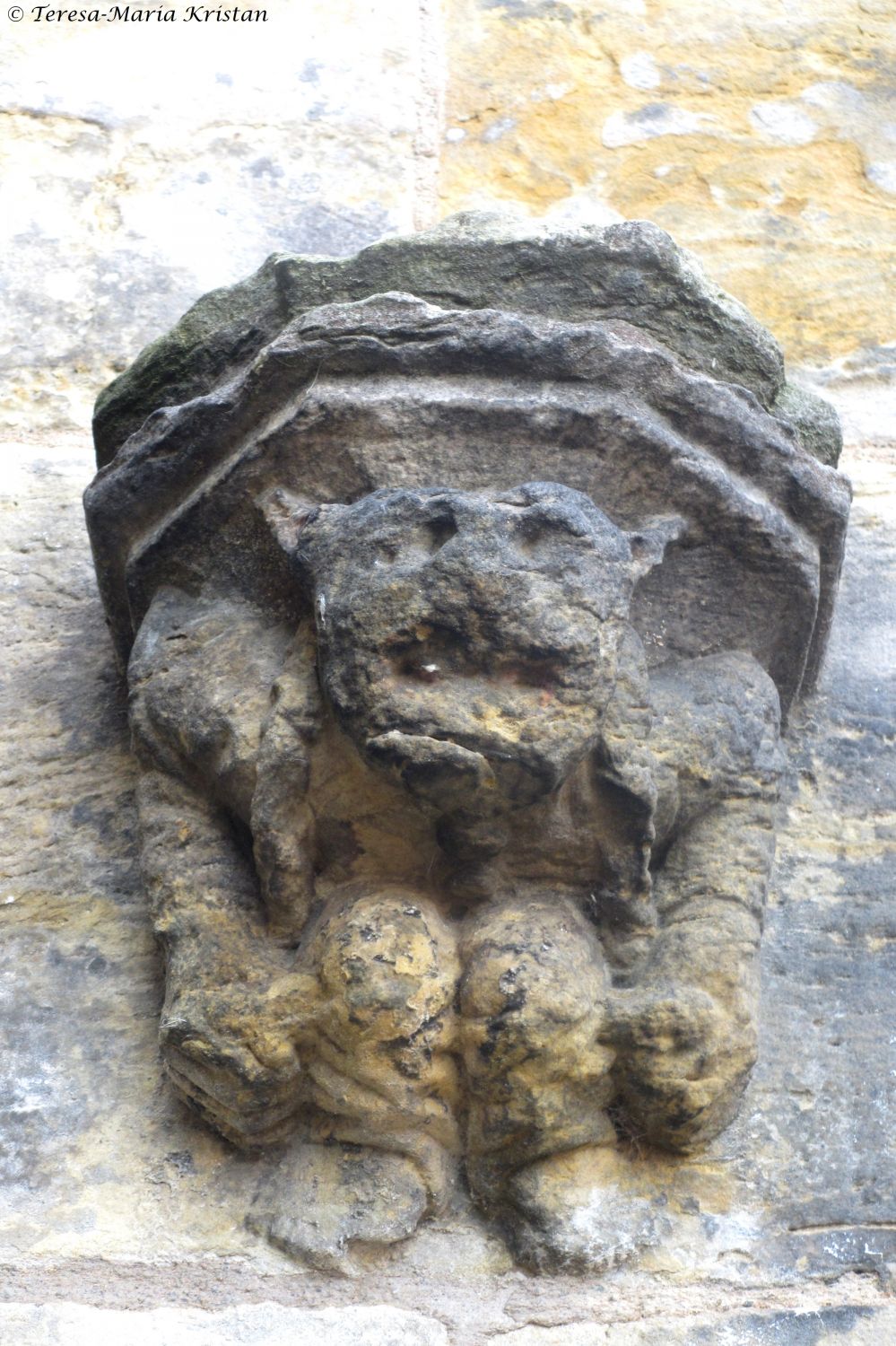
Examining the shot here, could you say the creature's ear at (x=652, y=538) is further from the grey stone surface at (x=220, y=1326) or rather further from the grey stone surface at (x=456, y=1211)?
the grey stone surface at (x=220, y=1326)

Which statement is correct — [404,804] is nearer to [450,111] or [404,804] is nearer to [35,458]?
[35,458]

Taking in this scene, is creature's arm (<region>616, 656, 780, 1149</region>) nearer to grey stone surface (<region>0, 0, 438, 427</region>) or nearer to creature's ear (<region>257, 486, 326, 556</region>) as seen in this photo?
creature's ear (<region>257, 486, 326, 556</region>)

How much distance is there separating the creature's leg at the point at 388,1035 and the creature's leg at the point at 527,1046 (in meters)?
0.03

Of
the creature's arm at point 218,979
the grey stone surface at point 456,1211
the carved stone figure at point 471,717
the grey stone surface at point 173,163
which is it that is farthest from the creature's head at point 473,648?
the grey stone surface at point 173,163

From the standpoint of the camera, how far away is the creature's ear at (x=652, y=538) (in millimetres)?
1812

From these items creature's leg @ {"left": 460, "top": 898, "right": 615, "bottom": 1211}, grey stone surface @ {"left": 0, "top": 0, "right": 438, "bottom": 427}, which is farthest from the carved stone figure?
grey stone surface @ {"left": 0, "top": 0, "right": 438, "bottom": 427}

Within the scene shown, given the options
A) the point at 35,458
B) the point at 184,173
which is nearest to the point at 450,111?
the point at 184,173

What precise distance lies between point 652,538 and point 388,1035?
0.62m

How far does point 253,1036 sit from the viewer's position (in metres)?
1.68

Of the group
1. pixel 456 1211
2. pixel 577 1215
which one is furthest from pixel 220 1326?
pixel 577 1215

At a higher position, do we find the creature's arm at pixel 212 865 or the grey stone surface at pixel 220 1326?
the creature's arm at pixel 212 865

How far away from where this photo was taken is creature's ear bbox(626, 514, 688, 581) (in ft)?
5.95

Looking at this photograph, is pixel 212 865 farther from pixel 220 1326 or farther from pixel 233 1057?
pixel 220 1326

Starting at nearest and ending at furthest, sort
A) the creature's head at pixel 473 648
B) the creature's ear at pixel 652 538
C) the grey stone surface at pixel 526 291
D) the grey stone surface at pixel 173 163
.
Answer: the creature's head at pixel 473 648 < the creature's ear at pixel 652 538 < the grey stone surface at pixel 526 291 < the grey stone surface at pixel 173 163
